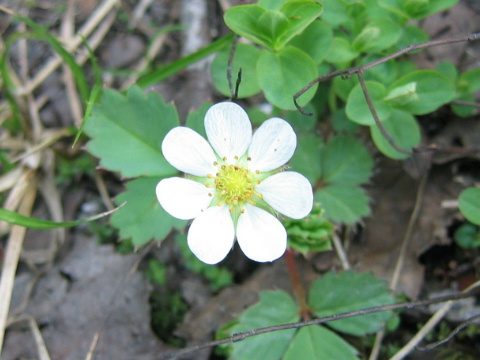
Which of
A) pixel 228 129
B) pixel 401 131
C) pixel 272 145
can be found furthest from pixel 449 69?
pixel 228 129

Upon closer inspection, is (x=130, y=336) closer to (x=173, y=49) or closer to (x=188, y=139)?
(x=188, y=139)

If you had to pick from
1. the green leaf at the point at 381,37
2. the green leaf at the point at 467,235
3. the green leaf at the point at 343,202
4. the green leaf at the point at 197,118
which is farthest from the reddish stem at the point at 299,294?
the green leaf at the point at 381,37

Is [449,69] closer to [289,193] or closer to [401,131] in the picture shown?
[401,131]

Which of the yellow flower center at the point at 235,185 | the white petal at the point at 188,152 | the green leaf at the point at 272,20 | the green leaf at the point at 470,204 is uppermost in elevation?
the green leaf at the point at 272,20

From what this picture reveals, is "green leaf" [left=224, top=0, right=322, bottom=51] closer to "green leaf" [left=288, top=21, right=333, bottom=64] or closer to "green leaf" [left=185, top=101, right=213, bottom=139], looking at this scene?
"green leaf" [left=288, top=21, right=333, bottom=64]

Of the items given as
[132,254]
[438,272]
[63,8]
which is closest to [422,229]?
[438,272]

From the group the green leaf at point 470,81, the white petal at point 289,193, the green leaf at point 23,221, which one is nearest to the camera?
the white petal at point 289,193

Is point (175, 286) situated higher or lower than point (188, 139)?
lower

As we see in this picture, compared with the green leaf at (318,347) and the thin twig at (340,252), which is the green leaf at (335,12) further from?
the green leaf at (318,347)
